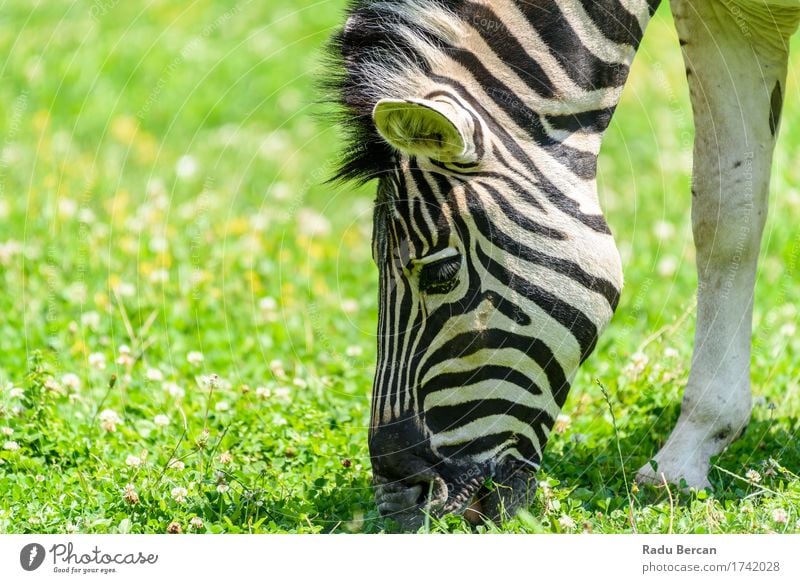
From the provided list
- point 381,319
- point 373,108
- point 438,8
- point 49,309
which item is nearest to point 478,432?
point 381,319

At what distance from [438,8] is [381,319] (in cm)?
123

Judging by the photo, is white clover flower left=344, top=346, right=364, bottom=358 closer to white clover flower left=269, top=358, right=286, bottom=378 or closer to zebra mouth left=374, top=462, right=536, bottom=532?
white clover flower left=269, top=358, right=286, bottom=378

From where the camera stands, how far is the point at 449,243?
3.89m

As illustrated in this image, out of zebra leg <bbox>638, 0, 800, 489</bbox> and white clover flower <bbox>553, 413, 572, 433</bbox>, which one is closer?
zebra leg <bbox>638, 0, 800, 489</bbox>

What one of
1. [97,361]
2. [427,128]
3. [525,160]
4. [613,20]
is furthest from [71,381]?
[613,20]

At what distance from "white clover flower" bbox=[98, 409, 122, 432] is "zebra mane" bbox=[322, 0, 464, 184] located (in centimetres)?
193

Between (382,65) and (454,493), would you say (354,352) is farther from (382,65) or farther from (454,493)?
(382,65)

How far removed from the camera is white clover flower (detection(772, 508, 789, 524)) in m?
4.02

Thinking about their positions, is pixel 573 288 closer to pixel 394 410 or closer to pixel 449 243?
pixel 449 243

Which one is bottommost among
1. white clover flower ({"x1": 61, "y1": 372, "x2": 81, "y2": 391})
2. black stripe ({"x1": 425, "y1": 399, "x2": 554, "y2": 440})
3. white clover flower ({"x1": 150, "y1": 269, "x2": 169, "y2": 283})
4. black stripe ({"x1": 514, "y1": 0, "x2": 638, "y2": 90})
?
white clover flower ({"x1": 61, "y1": 372, "x2": 81, "y2": 391})

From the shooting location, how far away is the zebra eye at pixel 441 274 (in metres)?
3.87

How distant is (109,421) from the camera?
16.9 feet

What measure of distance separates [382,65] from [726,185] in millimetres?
1998
